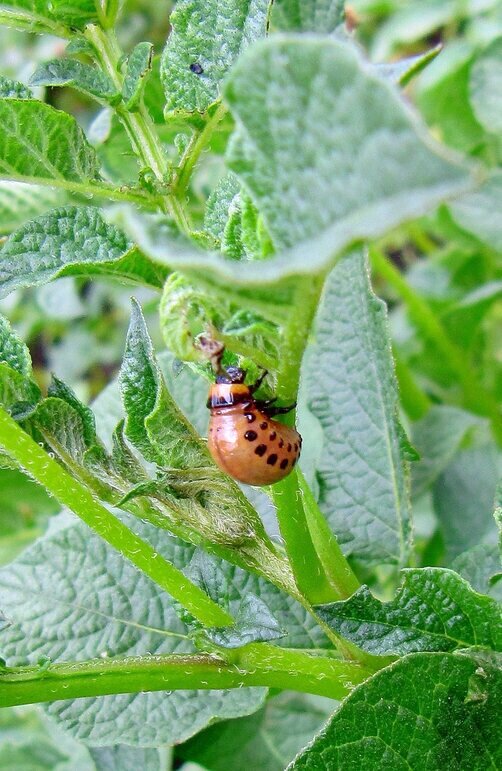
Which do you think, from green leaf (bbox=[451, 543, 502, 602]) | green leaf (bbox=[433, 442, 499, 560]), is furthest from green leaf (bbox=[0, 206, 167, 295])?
green leaf (bbox=[433, 442, 499, 560])

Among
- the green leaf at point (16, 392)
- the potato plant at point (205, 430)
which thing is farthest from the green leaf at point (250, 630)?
the green leaf at point (16, 392)

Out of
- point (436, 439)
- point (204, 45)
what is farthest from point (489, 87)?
point (204, 45)

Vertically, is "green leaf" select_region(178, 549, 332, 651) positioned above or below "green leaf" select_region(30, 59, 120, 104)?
below

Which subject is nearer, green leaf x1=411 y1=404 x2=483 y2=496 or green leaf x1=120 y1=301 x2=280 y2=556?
green leaf x1=120 y1=301 x2=280 y2=556

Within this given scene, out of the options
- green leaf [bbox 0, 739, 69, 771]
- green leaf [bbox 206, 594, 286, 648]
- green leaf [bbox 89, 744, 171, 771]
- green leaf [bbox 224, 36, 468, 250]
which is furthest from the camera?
green leaf [bbox 0, 739, 69, 771]

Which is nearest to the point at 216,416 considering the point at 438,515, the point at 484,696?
the point at 484,696

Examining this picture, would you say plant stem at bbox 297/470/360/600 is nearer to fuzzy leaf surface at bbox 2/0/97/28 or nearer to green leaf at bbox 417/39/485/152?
fuzzy leaf surface at bbox 2/0/97/28

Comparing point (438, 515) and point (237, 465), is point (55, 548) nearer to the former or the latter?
point (237, 465)
